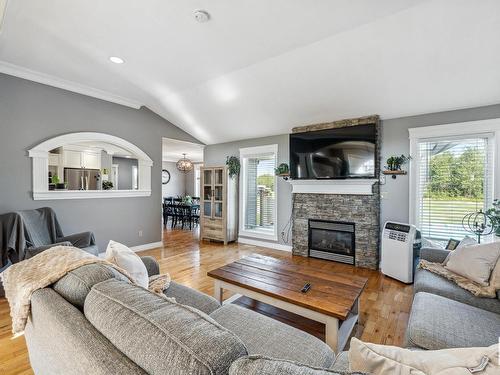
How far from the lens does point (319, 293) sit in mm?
2031

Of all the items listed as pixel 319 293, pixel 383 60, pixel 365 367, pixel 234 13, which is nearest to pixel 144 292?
pixel 365 367

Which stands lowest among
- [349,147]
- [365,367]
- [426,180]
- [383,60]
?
[365,367]

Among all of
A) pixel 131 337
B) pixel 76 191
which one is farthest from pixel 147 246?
pixel 131 337

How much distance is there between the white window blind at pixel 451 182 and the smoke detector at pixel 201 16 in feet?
11.1

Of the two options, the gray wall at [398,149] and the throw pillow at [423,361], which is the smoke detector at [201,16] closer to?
the throw pillow at [423,361]

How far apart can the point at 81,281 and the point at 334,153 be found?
12.9 feet

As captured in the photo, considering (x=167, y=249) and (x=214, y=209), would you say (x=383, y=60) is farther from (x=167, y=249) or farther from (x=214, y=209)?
(x=167, y=249)

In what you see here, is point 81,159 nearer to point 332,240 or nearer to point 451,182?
point 332,240

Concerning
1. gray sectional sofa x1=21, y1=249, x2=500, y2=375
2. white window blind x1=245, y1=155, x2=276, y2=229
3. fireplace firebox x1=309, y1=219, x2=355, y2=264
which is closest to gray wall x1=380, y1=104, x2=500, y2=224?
fireplace firebox x1=309, y1=219, x2=355, y2=264

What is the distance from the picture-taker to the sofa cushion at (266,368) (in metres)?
0.61

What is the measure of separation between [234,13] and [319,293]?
265 centimetres

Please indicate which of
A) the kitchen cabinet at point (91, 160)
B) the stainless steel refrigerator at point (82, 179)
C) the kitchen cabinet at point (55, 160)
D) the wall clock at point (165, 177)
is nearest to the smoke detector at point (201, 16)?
the stainless steel refrigerator at point (82, 179)

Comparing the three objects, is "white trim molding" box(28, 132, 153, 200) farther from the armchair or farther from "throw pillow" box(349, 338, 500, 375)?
"throw pillow" box(349, 338, 500, 375)

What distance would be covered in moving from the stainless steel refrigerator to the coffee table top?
5.19 meters
